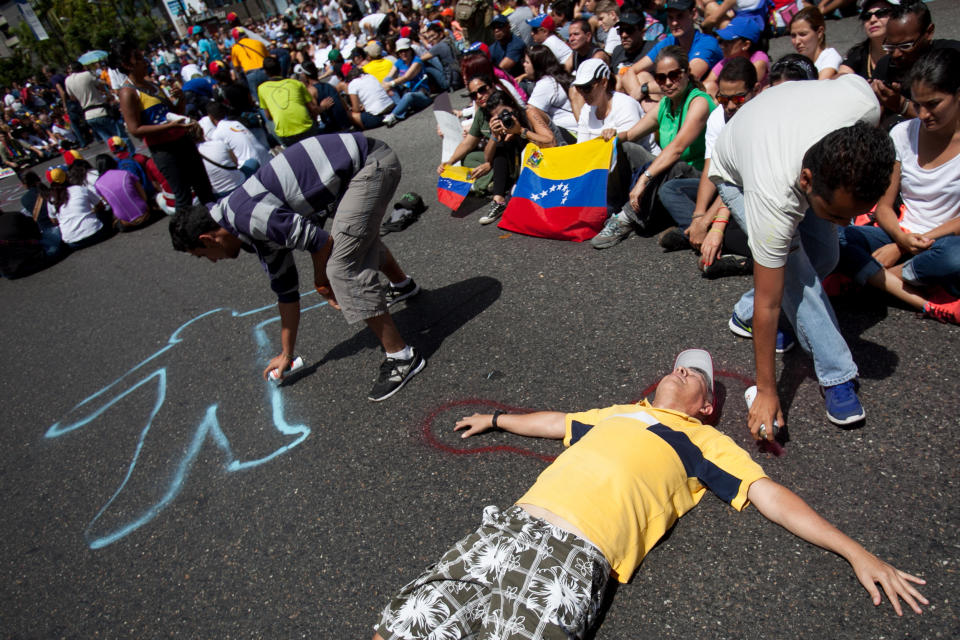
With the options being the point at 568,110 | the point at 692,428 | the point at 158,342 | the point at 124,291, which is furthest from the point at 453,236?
the point at 124,291

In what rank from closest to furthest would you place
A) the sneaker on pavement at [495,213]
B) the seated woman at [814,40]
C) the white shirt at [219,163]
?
the seated woman at [814,40]
the sneaker on pavement at [495,213]
the white shirt at [219,163]

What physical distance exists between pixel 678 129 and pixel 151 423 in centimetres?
417

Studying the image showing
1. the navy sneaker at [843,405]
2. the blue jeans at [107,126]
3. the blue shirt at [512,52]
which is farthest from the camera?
the blue jeans at [107,126]

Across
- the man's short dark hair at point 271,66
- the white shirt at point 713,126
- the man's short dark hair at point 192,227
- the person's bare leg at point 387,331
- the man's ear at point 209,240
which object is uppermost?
the man's short dark hair at point 271,66

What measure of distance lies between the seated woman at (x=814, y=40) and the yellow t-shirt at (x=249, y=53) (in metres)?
7.51

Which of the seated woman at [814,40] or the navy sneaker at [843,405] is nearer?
the navy sneaker at [843,405]

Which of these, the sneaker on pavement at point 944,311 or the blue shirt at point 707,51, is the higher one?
the blue shirt at point 707,51

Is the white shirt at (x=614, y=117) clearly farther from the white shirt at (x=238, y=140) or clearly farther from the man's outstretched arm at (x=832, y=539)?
the white shirt at (x=238, y=140)

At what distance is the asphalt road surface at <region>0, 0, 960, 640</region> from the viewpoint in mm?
2018

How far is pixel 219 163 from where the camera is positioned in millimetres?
6699

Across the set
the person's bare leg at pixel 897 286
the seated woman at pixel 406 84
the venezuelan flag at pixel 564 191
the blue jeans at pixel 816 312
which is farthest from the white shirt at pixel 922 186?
the seated woman at pixel 406 84

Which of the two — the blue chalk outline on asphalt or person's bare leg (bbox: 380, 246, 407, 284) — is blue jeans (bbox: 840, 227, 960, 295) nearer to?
person's bare leg (bbox: 380, 246, 407, 284)

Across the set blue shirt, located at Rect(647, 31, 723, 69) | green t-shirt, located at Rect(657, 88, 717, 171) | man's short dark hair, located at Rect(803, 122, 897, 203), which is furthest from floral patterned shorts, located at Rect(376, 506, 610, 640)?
blue shirt, located at Rect(647, 31, 723, 69)

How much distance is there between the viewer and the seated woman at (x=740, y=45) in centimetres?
502
